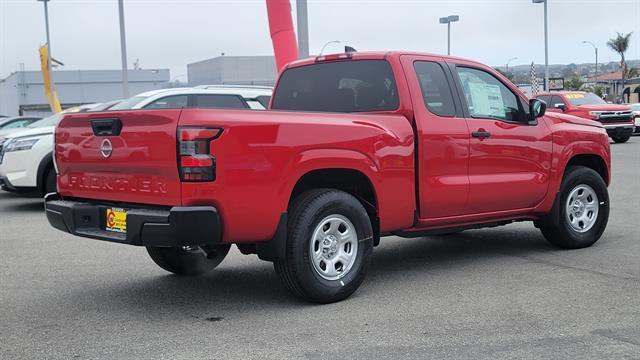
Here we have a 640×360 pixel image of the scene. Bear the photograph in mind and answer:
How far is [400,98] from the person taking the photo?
6480 millimetres

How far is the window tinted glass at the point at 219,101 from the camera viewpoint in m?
10.9

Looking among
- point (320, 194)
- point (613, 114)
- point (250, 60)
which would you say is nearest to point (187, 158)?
point (320, 194)

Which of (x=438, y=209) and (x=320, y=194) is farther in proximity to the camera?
(x=438, y=209)

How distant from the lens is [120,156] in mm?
5449

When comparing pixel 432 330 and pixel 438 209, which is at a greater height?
pixel 438 209

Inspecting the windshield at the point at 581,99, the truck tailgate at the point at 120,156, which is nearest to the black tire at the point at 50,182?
the truck tailgate at the point at 120,156

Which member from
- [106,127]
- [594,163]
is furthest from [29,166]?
[594,163]

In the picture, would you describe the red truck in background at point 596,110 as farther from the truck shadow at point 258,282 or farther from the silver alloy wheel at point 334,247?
the silver alloy wheel at point 334,247

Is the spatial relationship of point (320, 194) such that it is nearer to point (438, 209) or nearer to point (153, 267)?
point (438, 209)

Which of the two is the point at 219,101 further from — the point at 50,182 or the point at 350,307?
the point at 350,307

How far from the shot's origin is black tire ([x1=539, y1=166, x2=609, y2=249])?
25.5 feet

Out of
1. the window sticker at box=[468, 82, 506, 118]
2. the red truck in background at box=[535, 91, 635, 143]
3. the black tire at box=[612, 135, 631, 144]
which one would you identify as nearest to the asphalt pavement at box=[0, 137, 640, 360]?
the window sticker at box=[468, 82, 506, 118]

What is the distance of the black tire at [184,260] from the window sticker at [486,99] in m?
2.65

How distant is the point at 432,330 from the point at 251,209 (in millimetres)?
1425
